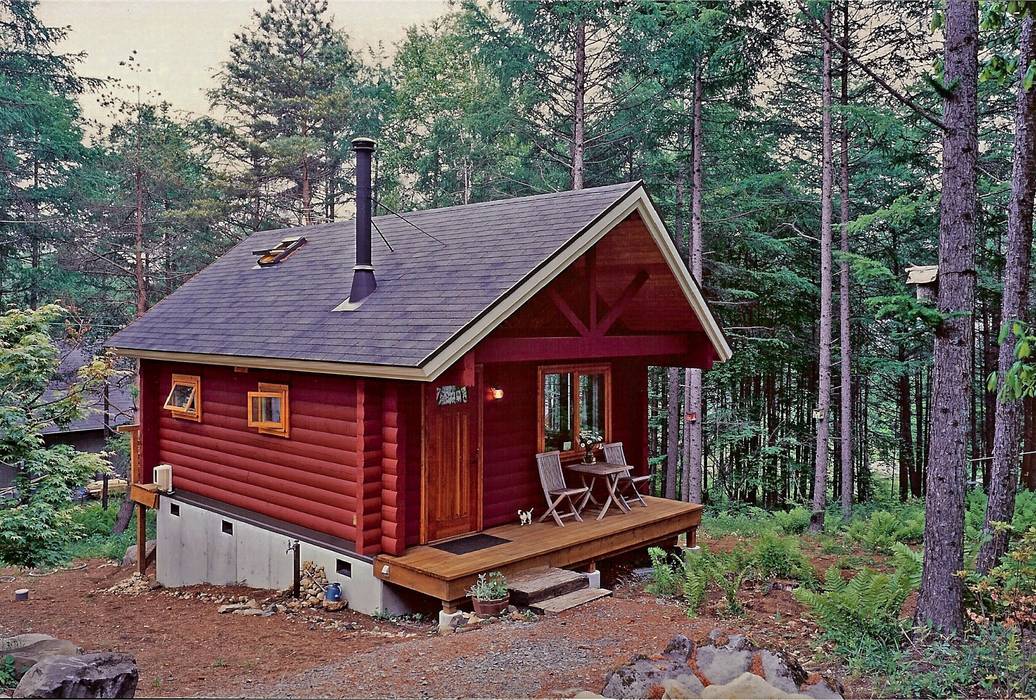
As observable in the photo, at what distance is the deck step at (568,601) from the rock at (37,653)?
4.20 m

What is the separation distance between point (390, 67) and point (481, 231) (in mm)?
21692

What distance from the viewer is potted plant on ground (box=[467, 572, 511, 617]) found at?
7.49 metres

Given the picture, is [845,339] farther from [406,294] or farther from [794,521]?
[406,294]

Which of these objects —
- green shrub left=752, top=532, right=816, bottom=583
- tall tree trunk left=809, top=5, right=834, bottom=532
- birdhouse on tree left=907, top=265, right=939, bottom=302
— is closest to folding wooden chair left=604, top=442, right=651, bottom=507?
green shrub left=752, top=532, right=816, bottom=583

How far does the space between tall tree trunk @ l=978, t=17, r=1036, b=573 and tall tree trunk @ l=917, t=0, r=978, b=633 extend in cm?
137

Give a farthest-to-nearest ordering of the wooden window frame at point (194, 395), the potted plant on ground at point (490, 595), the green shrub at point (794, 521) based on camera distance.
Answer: the green shrub at point (794, 521), the wooden window frame at point (194, 395), the potted plant on ground at point (490, 595)

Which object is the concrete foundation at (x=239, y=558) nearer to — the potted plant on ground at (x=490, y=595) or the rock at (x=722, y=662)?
the potted plant on ground at (x=490, y=595)

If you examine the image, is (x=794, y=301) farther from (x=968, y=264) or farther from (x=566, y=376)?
(x=968, y=264)

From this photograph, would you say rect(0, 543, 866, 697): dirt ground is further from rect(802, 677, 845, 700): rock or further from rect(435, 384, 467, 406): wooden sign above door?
rect(435, 384, 467, 406): wooden sign above door

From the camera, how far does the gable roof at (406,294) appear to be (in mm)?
7863

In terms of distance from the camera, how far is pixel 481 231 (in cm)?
994

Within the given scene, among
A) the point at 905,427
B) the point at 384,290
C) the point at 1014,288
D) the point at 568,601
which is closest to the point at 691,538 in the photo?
the point at 568,601

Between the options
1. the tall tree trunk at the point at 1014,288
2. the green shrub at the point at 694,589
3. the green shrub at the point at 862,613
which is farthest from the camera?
the green shrub at the point at 694,589

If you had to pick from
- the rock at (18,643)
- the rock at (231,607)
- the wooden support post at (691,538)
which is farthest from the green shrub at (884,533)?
the rock at (18,643)
